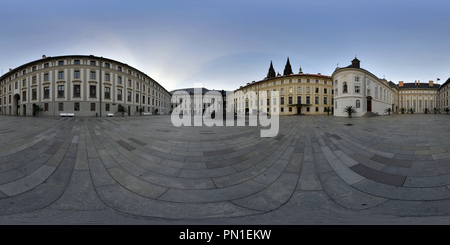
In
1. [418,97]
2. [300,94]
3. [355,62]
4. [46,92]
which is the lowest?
[46,92]

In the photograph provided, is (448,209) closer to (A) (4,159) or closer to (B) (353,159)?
(B) (353,159)

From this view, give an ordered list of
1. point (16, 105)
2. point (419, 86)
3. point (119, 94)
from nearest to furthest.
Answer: point (119, 94)
point (16, 105)
point (419, 86)

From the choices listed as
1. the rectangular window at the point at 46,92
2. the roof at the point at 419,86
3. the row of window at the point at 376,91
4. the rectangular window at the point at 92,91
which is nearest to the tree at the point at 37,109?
the rectangular window at the point at 46,92

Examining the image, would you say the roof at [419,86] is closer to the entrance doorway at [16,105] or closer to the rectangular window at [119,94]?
the rectangular window at [119,94]

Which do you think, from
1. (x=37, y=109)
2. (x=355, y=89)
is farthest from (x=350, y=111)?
(x=37, y=109)

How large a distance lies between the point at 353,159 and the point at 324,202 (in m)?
2.62

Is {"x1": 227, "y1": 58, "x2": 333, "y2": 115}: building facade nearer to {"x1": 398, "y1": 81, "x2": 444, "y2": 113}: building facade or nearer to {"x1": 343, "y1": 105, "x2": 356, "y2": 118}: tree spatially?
{"x1": 343, "y1": 105, "x2": 356, "y2": 118}: tree

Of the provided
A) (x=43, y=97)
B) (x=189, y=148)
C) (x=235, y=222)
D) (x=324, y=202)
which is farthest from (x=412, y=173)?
(x=43, y=97)

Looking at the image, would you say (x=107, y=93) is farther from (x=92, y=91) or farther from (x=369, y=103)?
(x=369, y=103)

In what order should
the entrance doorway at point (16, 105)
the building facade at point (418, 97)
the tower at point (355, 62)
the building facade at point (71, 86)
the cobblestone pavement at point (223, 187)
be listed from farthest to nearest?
the building facade at point (418, 97), the entrance doorway at point (16, 105), the tower at point (355, 62), the building facade at point (71, 86), the cobblestone pavement at point (223, 187)

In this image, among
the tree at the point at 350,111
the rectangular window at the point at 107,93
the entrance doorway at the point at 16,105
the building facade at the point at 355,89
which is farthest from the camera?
the entrance doorway at the point at 16,105

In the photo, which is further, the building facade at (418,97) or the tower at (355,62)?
the building facade at (418,97)

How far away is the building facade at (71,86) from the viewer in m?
30.4

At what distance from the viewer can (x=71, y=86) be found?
30422 mm
